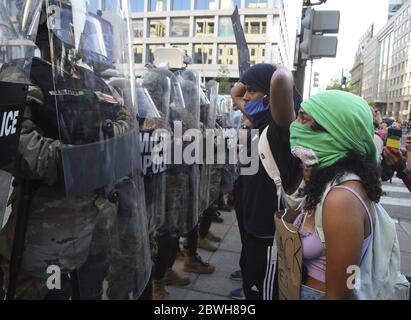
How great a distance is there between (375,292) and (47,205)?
4.74ft

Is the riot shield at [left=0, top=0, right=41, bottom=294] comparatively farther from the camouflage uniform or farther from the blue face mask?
the blue face mask

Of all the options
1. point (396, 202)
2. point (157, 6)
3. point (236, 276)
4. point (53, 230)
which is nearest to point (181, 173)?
point (236, 276)

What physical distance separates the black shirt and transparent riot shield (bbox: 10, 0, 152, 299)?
83 cm

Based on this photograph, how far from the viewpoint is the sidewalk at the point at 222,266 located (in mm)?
3514

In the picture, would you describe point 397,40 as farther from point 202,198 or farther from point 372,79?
point 202,198

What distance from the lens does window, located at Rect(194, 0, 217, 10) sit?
51.5 m

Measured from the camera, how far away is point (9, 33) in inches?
50.1

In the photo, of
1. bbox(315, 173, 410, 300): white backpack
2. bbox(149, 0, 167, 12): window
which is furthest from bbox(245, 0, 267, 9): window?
bbox(315, 173, 410, 300): white backpack

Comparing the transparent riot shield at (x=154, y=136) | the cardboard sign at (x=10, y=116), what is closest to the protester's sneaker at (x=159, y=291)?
the transparent riot shield at (x=154, y=136)

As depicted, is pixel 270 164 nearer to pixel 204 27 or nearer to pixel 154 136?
pixel 154 136

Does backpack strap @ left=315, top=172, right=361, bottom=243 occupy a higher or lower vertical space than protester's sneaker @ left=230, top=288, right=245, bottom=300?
higher

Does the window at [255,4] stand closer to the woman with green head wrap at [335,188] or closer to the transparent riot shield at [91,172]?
the transparent riot shield at [91,172]

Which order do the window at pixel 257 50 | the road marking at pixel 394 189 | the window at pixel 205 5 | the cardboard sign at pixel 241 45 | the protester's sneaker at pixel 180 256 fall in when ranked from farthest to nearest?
the window at pixel 205 5 → the window at pixel 257 50 → the road marking at pixel 394 189 → the cardboard sign at pixel 241 45 → the protester's sneaker at pixel 180 256

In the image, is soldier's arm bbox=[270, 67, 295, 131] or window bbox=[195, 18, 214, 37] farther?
window bbox=[195, 18, 214, 37]
